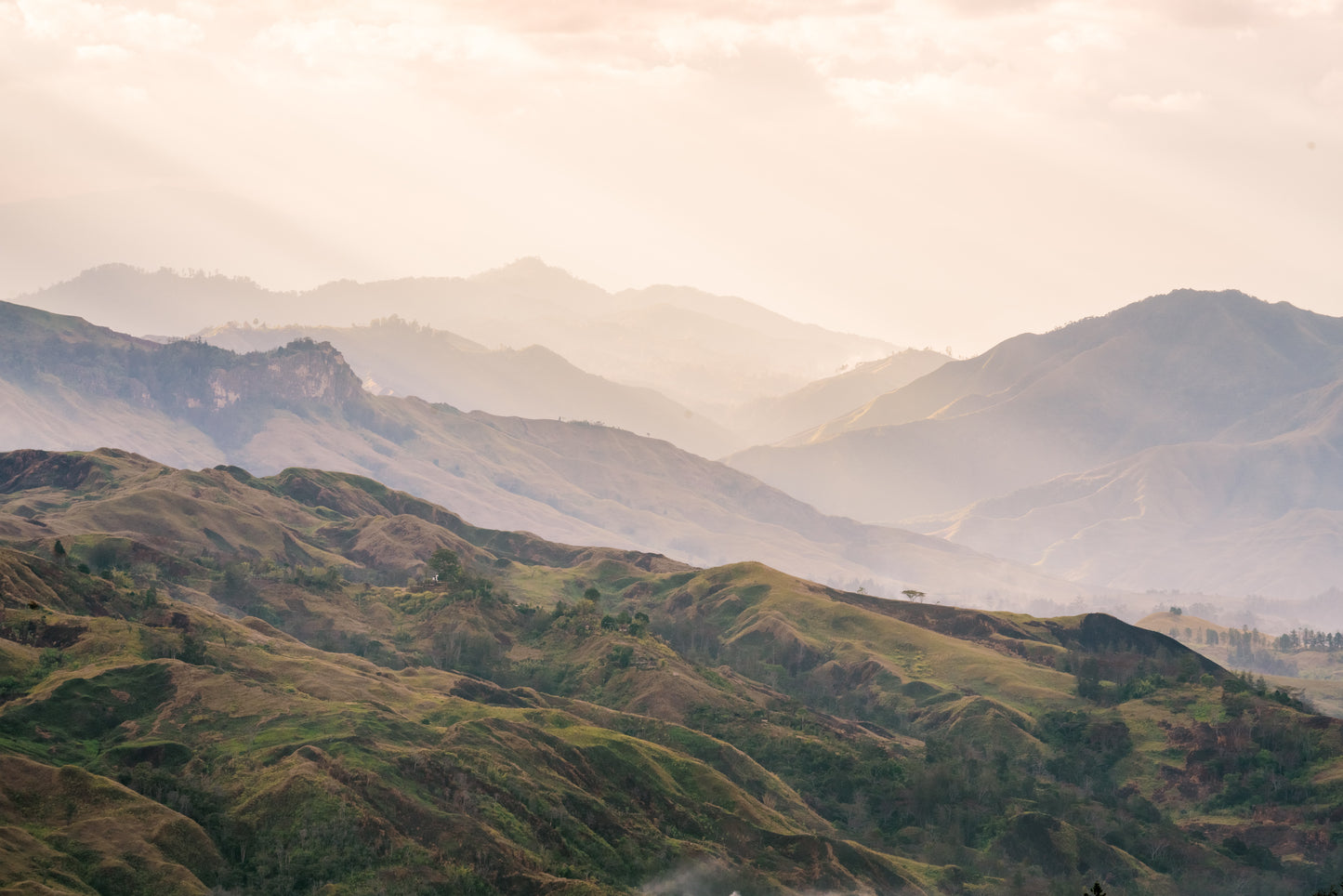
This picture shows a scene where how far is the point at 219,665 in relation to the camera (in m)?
198

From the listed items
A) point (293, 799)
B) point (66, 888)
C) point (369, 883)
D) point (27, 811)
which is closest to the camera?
point (66, 888)

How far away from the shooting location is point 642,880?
163m

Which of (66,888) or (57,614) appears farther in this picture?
(57,614)

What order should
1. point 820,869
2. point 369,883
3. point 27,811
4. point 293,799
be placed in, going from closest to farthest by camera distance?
point 27,811 → point 369,883 → point 293,799 → point 820,869

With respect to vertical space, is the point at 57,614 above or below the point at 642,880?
above

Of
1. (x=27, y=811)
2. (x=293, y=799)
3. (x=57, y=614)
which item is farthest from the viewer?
(x=57, y=614)

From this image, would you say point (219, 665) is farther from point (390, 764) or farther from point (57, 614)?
point (390, 764)

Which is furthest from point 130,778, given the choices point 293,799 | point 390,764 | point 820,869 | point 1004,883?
point 1004,883

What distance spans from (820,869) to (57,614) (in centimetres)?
11180

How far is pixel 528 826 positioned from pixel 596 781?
2198cm

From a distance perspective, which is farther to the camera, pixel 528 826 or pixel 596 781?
pixel 596 781

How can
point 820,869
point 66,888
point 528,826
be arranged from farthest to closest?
point 820,869 → point 528,826 → point 66,888

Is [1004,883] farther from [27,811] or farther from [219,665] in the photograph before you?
[27,811]

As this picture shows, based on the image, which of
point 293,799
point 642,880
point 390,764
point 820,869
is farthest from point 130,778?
point 820,869
